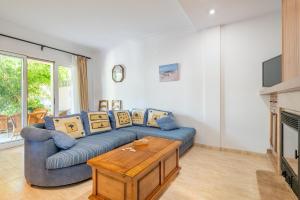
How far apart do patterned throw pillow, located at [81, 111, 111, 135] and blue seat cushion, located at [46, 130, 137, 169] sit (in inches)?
7.9

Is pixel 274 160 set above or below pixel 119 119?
below

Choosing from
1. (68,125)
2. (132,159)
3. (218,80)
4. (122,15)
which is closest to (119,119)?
(68,125)

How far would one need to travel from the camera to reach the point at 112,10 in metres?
2.94

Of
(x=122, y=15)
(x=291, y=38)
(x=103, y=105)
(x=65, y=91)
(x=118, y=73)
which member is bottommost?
(x=103, y=105)

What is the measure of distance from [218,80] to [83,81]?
150 inches

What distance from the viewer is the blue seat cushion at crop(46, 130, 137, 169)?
193 centimetres

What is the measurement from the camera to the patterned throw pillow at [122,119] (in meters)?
3.60

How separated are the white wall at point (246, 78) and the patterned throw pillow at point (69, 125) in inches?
110

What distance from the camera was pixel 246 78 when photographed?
3.06 m

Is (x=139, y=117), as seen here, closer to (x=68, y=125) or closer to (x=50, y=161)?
(x=68, y=125)

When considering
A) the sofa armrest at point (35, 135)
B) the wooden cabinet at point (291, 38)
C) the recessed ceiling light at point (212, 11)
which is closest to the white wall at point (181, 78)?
the recessed ceiling light at point (212, 11)

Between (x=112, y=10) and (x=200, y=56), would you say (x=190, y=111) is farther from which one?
(x=112, y=10)

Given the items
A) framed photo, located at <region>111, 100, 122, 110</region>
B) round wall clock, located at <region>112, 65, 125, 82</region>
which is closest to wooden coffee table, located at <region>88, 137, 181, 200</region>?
framed photo, located at <region>111, 100, 122, 110</region>

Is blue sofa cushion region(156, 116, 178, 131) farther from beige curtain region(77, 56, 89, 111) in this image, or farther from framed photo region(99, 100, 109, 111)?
beige curtain region(77, 56, 89, 111)
